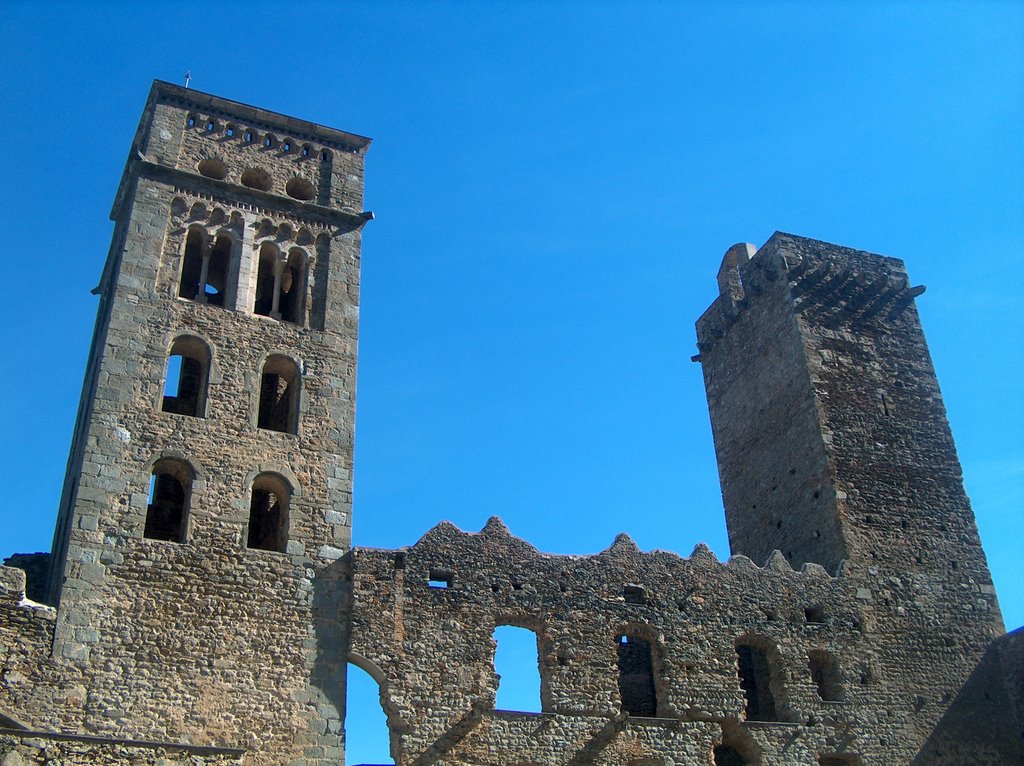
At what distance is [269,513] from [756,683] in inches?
396

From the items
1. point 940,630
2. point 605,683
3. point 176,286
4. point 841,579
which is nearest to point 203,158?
point 176,286

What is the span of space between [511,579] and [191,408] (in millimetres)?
7544

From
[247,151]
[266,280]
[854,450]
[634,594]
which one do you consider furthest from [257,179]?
Result: [854,450]

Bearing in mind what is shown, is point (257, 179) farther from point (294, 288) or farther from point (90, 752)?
point (90, 752)

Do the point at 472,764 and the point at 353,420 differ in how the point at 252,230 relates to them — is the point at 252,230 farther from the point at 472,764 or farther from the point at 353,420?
the point at 472,764

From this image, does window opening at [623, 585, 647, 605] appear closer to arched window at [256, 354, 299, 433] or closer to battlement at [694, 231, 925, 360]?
arched window at [256, 354, 299, 433]

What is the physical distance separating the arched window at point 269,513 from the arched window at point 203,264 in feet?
12.8

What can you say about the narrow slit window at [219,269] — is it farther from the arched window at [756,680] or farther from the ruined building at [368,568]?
the arched window at [756,680]

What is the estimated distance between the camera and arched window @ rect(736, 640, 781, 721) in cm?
2003

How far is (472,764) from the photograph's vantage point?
54.7ft

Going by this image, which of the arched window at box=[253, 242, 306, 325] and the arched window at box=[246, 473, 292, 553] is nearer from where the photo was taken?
the arched window at box=[246, 473, 292, 553]

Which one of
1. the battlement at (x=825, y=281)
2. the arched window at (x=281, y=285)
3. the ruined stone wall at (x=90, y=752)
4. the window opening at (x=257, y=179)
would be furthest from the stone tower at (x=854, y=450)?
the ruined stone wall at (x=90, y=752)

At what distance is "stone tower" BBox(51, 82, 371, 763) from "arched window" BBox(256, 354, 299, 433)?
0.05 m

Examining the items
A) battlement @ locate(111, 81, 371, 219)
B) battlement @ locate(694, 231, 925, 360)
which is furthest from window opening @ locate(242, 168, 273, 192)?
battlement @ locate(694, 231, 925, 360)
